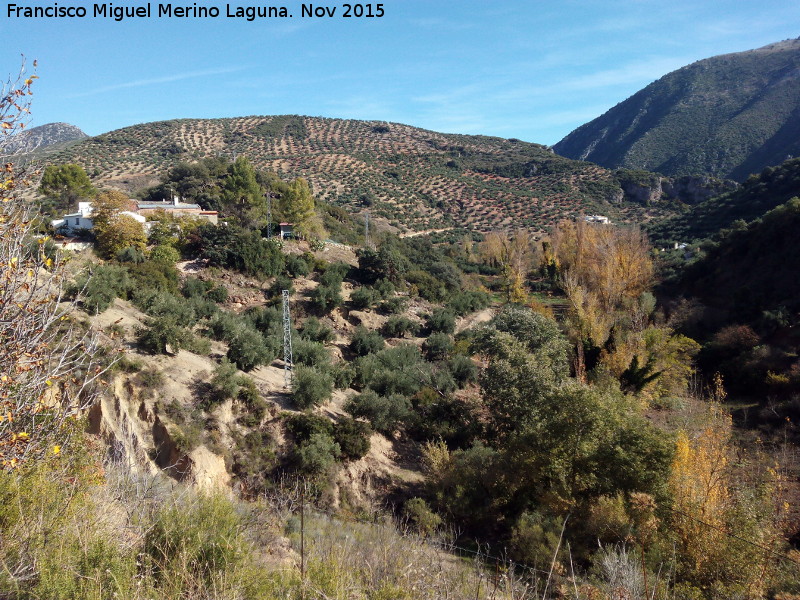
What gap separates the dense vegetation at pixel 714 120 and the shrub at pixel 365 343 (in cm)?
7057

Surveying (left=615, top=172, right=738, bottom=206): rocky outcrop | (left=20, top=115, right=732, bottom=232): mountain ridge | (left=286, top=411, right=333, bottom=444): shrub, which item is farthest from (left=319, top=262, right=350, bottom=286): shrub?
(left=615, top=172, right=738, bottom=206): rocky outcrop

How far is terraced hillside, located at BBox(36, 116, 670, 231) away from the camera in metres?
56.5

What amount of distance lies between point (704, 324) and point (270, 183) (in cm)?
3358

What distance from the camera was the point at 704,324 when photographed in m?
26.2

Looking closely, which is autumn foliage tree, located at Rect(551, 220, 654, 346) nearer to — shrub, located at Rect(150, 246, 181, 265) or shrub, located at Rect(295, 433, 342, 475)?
shrub, located at Rect(295, 433, 342, 475)

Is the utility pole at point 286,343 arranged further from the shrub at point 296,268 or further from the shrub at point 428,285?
the shrub at point 428,285

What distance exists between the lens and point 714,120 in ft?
272

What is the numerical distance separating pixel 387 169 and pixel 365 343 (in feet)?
161

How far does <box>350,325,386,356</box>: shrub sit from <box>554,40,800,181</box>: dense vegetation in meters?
70.6

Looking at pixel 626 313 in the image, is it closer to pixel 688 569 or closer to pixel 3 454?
pixel 688 569

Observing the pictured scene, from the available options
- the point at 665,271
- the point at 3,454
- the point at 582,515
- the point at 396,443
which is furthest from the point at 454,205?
the point at 3,454

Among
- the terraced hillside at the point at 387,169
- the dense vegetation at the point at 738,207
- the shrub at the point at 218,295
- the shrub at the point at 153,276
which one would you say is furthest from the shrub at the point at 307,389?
the terraced hillside at the point at 387,169

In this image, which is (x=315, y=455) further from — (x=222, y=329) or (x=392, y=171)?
(x=392, y=171)

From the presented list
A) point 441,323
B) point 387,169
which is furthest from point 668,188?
point 441,323
